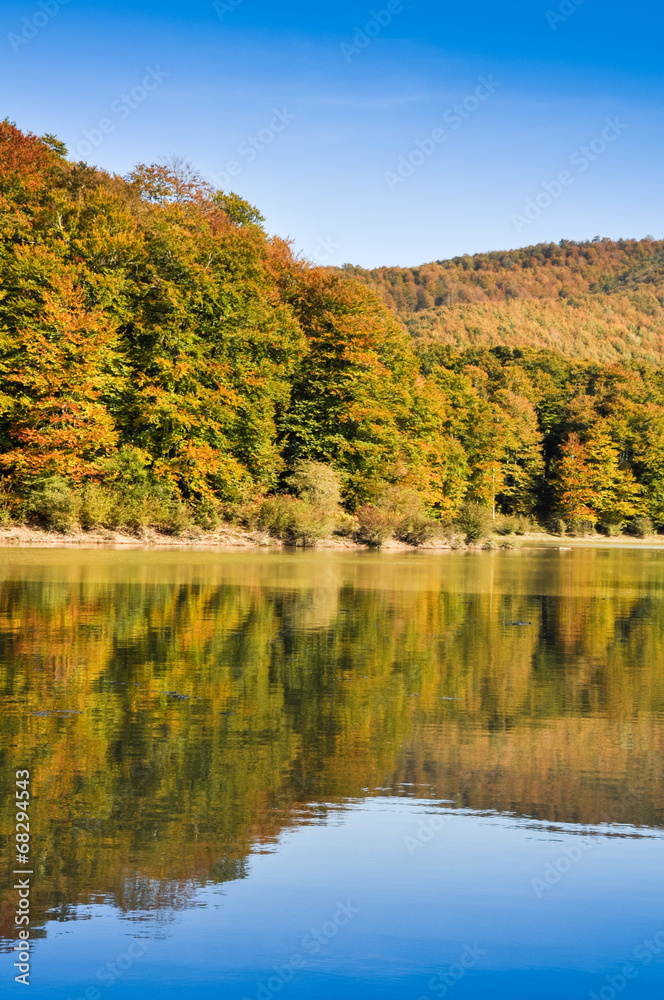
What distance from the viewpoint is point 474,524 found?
52406mm

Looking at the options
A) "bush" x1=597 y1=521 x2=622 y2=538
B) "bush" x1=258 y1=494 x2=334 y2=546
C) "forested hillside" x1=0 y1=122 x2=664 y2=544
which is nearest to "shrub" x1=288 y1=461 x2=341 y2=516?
"forested hillside" x1=0 y1=122 x2=664 y2=544

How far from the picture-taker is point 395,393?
6184 cm

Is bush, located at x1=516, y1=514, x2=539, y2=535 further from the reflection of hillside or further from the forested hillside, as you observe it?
the reflection of hillside

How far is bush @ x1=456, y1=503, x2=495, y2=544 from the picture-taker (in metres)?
52.4

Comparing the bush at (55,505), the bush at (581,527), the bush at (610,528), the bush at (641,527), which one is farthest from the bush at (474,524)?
the bush at (641,527)

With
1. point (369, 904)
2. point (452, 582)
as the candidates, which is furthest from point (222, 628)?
point (452, 582)

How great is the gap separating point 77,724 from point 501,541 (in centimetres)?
4851

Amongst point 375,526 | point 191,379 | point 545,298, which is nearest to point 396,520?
point 375,526

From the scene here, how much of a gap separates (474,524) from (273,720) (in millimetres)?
44861

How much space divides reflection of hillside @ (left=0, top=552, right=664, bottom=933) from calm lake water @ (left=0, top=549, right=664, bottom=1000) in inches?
1.2

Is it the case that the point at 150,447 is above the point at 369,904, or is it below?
above

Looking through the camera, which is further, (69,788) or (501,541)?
(501,541)

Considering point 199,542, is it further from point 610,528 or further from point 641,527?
point 641,527

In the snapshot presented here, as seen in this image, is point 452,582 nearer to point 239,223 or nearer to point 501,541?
point 501,541
